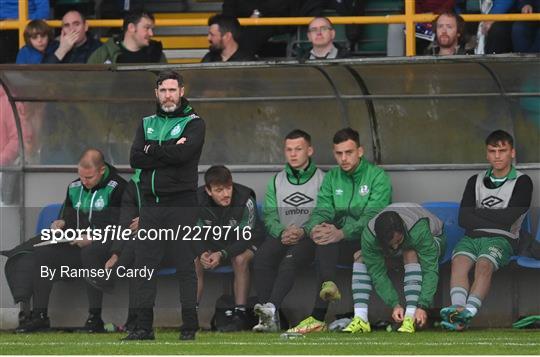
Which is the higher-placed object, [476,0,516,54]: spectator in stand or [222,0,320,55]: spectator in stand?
[222,0,320,55]: spectator in stand

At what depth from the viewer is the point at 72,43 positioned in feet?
Result: 45.4

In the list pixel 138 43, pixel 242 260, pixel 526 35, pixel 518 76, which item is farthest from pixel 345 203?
pixel 526 35

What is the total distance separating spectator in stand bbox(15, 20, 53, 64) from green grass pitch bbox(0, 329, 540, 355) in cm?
302

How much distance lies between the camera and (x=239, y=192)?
12.3 metres

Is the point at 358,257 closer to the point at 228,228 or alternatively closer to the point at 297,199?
the point at 297,199

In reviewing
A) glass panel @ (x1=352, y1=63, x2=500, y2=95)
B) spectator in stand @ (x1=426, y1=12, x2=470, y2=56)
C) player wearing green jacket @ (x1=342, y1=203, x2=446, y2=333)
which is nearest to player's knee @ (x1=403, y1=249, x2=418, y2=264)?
player wearing green jacket @ (x1=342, y1=203, x2=446, y2=333)

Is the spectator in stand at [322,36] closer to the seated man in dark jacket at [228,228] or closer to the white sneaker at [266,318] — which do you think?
the seated man in dark jacket at [228,228]

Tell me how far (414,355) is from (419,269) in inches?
92.5

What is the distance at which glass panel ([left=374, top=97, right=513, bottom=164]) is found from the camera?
12.6 meters

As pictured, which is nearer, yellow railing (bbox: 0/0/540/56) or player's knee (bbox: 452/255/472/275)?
player's knee (bbox: 452/255/472/275)

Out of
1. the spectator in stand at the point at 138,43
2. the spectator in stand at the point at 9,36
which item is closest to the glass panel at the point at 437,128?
the spectator in stand at the point at 138,43

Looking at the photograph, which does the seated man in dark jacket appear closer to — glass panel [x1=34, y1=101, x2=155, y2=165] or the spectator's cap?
glass panel [x1=34, y1=101, x2=155, y2=165]

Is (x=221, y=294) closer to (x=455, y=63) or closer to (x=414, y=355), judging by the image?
(x=455, y=63)

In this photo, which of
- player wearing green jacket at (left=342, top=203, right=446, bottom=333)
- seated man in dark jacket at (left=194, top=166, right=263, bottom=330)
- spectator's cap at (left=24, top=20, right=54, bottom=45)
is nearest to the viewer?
player wearing green jacket at (left=342, top=203, right=446, bottom=333)
